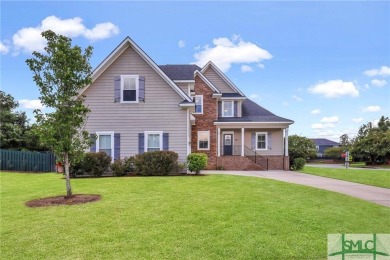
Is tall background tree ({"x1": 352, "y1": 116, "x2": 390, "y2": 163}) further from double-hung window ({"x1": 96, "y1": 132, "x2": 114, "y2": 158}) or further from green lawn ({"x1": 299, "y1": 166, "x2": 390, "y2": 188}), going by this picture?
double-hung window ({"x1": 96, "y1": 132, "x2": 114, "y2": 158})

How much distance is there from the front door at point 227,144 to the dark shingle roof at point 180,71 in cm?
657

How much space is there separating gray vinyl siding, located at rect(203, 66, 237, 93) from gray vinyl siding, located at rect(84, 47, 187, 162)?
32.8ft

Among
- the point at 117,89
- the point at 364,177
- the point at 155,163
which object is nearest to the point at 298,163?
the point at 364,177

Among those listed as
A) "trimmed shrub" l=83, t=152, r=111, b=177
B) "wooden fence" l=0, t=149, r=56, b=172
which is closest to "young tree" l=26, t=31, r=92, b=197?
"trimmed shrub" l=83, t=152, r=111, b=177

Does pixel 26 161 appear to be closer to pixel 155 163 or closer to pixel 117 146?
pixel 117 146

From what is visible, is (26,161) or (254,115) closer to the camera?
(26,161)

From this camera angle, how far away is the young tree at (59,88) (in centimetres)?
966

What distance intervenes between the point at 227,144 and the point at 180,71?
771cm

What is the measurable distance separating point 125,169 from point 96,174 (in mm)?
1576

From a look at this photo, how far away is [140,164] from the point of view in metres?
17.0

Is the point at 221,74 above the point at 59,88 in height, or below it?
above

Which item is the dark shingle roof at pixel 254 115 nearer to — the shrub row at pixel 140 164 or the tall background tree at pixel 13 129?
the shrub row at pixel 140 164

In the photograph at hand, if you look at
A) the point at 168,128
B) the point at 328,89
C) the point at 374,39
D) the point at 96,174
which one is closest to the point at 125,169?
the point at 96,174

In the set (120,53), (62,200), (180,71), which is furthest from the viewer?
(180,71)
